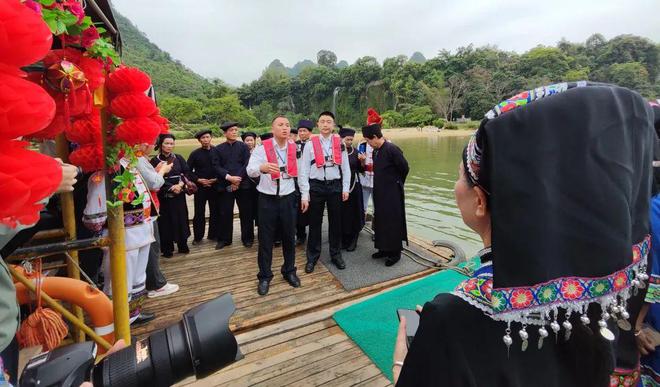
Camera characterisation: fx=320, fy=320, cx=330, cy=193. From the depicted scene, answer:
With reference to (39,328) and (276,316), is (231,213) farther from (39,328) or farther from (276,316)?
(39,328)

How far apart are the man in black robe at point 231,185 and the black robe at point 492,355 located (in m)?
4.29

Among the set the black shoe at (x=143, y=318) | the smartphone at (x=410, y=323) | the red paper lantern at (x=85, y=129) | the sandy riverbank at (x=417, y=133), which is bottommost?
the black shoe at (x=143, y=318)

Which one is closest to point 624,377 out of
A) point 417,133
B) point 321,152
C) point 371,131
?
point 321,152

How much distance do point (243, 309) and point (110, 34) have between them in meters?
2.42

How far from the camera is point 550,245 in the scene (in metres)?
0.66

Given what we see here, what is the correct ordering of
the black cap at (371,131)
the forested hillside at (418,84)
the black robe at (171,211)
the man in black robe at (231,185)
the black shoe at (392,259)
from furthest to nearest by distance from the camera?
the forested hillside at (418,84), the man in black robe at (231,185), the black robe at (171,211), the black cap at (371,131), the black shoe at (392,259)

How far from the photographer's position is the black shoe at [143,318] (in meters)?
2.84

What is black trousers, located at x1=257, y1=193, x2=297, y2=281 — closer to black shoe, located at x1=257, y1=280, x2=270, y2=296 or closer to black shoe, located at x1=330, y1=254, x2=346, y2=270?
black shoe, located at x1=257, y1=280, x2=270, y2=296

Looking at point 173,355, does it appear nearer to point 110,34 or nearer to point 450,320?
point 450,320

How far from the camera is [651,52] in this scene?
4775cm

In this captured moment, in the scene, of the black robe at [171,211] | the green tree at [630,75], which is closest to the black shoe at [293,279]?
the black robe at [171,211]

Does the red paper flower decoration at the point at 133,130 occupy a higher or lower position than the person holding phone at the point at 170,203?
higher

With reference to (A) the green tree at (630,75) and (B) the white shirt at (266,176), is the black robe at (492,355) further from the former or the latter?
(A) the green tree at (630,75)

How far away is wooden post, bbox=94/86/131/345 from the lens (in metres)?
1.80
